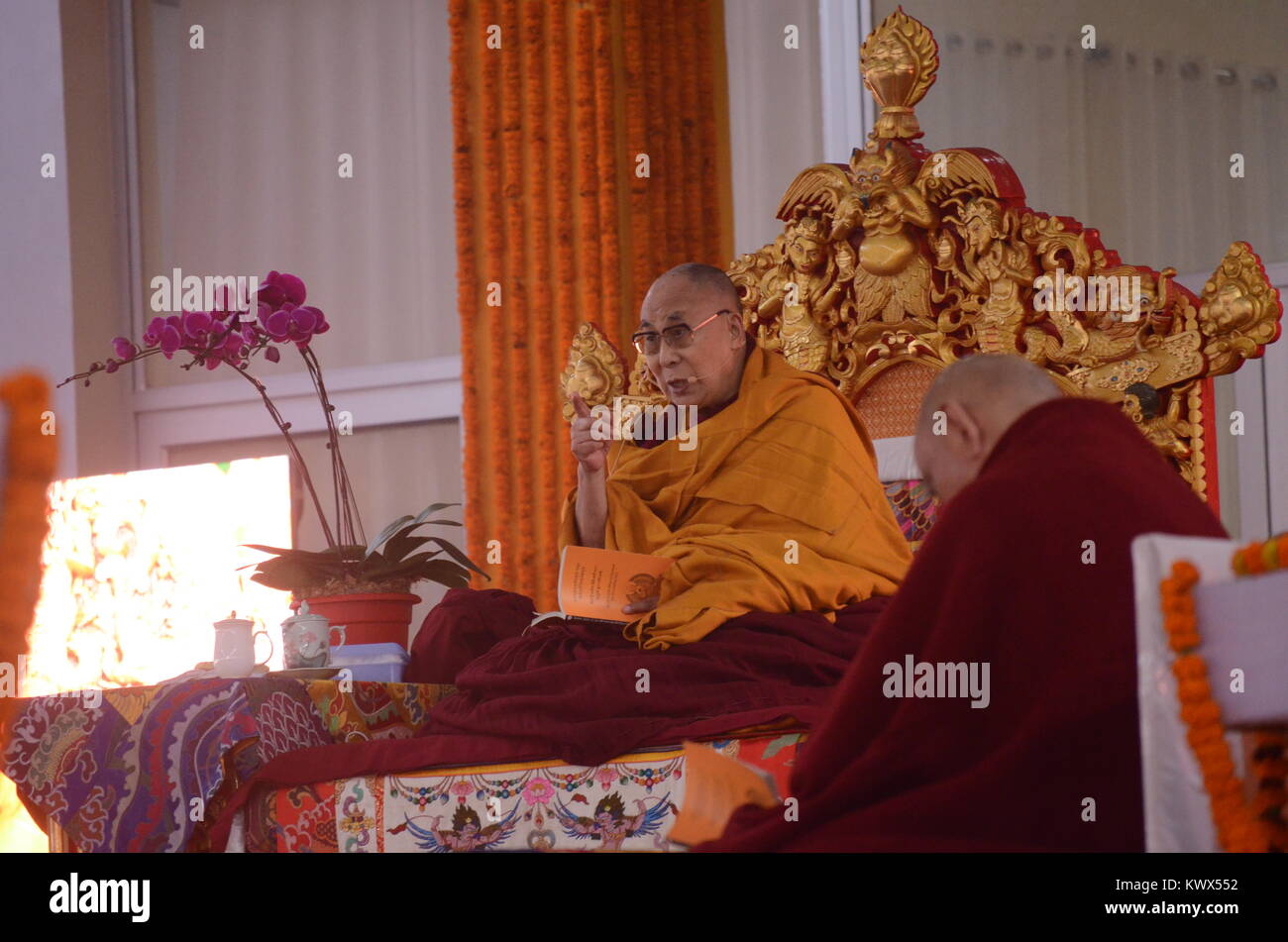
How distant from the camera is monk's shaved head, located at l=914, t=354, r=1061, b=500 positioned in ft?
5.52

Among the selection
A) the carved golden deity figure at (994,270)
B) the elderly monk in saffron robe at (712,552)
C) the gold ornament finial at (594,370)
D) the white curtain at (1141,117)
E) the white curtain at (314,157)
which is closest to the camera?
the elderly monk in saffron robe at (712,552)

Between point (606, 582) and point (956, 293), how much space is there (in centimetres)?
112

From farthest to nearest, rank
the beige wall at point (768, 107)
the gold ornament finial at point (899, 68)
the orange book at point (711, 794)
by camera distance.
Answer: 1. the beige wall at point (768, 107)
2. the gold ornament finial at point (899, 68)
3. the orange book at point (711, 794)

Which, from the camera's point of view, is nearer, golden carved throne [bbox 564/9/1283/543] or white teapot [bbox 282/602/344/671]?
white teapot [bbox 282/602/344/671]

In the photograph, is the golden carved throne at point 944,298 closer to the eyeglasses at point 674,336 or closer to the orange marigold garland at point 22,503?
the eyeglasses at point 674,336

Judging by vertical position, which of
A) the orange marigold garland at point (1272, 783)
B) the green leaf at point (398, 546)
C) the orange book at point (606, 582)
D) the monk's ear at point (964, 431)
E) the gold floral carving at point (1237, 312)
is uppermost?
the gold floral carving at point (1237, 312)

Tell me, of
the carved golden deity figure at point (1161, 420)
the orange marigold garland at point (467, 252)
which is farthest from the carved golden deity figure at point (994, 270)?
the orange marigold garland at point (467, 252)

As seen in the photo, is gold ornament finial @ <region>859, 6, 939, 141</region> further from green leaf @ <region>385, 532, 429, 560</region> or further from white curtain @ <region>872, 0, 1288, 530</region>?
green leaf @ <region>385, 532, 429, 560</region>

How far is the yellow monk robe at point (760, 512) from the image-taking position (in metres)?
2.75

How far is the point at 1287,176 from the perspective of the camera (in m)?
3.96

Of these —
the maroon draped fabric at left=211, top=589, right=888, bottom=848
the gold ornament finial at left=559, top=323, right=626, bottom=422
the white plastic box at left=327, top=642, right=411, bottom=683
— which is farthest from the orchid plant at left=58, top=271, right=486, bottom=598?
the gold ornament finial at left=559, top=323, right=626, bottom=422

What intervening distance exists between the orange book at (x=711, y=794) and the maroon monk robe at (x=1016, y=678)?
0.07m

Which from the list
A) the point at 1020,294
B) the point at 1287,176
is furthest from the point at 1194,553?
the point at 1287,176

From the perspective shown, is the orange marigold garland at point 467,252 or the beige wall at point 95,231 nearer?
the orange marigold garland at point 467,252
